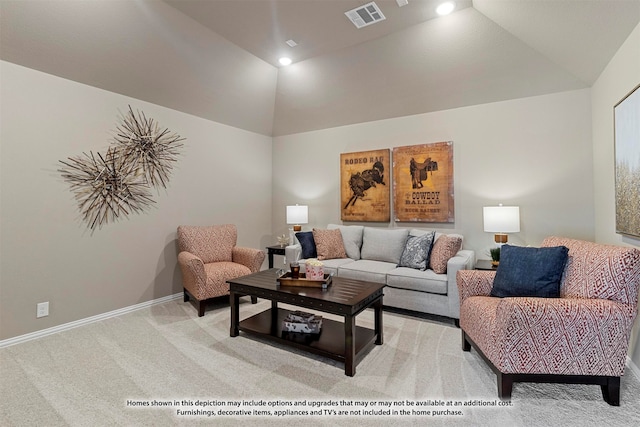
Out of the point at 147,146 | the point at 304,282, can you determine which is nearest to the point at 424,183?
the point at 304,282

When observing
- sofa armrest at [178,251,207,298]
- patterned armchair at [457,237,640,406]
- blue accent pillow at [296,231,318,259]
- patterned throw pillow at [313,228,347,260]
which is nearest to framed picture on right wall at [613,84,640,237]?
patterned armchair at [457,237,640,406]

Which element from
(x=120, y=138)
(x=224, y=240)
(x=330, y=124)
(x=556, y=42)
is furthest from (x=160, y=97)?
(x=556, y=42)

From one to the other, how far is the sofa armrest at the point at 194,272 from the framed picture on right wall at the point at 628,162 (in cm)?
369

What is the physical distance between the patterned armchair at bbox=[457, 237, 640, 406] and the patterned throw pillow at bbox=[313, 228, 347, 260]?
93.4 inches

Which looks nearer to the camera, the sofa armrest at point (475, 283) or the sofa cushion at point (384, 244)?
the sofa armrest at point (475, 283)

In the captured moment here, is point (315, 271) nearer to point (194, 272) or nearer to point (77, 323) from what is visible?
point (194, 272)

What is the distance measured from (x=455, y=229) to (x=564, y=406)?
7.67 feet

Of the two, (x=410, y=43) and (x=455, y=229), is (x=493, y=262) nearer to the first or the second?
(x=455, y=229)

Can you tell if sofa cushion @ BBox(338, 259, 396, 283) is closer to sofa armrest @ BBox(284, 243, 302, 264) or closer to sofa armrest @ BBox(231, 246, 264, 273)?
sofa armrest @ BBox(284, 243, 302, 264)

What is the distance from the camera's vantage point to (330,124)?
4.80 meters

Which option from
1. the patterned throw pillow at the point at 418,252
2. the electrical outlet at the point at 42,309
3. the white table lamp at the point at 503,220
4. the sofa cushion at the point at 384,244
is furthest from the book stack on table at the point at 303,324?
the electrical outlet at the point at 42,309

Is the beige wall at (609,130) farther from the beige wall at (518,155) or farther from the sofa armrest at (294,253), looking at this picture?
the sofa armrest at (294,253)

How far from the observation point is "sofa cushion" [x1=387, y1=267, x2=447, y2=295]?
307cm

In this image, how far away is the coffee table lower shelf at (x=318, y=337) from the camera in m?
2.28
